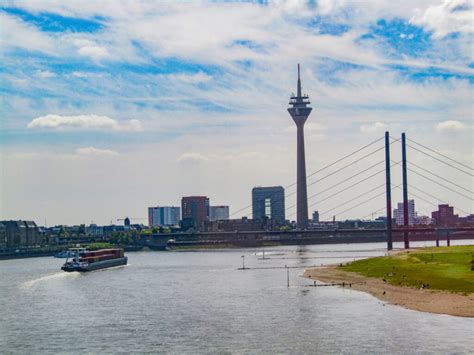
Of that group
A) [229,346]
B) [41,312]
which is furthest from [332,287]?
[229,346]

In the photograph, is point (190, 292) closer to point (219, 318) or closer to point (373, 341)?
point (219, 318)

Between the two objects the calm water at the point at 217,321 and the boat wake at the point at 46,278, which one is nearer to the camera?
the calm water at the point at 217,321

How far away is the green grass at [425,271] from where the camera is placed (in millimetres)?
79562

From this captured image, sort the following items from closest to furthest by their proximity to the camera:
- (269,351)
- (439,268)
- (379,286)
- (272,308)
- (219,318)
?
(269,351) → (219,318) → (272,308) → (379,286) → (439,268)

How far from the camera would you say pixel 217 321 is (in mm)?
61844

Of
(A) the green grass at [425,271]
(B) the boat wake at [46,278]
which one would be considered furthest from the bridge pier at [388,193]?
(B) the boat wake at [46,278]

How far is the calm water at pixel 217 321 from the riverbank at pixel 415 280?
8.10 feet

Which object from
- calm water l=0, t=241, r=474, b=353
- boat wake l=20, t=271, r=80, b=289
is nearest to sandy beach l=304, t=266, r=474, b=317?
calm water l=0, t=241, r=474, b=353

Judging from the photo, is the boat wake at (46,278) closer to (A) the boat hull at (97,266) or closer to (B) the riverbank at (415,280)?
(A) the boat hull at (97,266)

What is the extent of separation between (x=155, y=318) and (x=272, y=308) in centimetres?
1040

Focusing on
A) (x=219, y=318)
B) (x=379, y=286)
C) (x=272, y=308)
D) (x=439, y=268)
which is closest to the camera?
(x=219, y=318)

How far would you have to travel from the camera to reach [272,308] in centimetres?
6919

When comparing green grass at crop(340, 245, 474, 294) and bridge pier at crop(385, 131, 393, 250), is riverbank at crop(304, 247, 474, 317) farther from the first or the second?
bridge pier at crop(385, 131, 393, 250)

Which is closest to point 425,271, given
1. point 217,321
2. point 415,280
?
point 415,280
